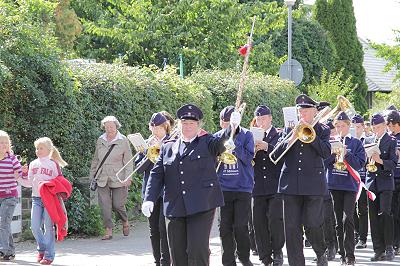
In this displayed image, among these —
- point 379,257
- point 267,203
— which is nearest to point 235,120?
point 267,203

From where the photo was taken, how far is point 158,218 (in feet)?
35.4

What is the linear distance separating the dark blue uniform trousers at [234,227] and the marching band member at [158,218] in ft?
2.56

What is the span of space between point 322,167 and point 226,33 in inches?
713

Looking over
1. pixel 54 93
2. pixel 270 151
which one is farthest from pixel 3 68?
pixel 270 151

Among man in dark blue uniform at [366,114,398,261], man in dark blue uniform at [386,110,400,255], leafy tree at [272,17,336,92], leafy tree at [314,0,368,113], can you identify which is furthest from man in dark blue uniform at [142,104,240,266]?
leafy tree at [314,0,368,113]

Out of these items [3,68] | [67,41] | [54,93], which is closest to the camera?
[3,68]

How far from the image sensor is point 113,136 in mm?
14820

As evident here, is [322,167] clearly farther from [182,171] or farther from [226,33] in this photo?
[226,33]

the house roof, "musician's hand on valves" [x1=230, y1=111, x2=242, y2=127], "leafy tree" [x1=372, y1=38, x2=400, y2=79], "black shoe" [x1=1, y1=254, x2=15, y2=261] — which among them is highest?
the house roof

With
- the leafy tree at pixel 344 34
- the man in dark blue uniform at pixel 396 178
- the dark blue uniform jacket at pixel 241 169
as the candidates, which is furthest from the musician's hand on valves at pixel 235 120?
the leafy tree at pixel 344 34

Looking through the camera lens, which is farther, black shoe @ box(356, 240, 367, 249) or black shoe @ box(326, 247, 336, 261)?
black shoe @ box(356, 240, 367, 249)

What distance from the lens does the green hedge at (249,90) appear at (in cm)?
2130

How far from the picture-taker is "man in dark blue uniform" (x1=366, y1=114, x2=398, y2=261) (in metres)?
12.9

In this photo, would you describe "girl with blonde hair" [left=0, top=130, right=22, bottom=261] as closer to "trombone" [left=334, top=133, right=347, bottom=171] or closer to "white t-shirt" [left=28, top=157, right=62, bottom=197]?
"white t-shirt" [left=28, top=157, right=62, bottom=197]
